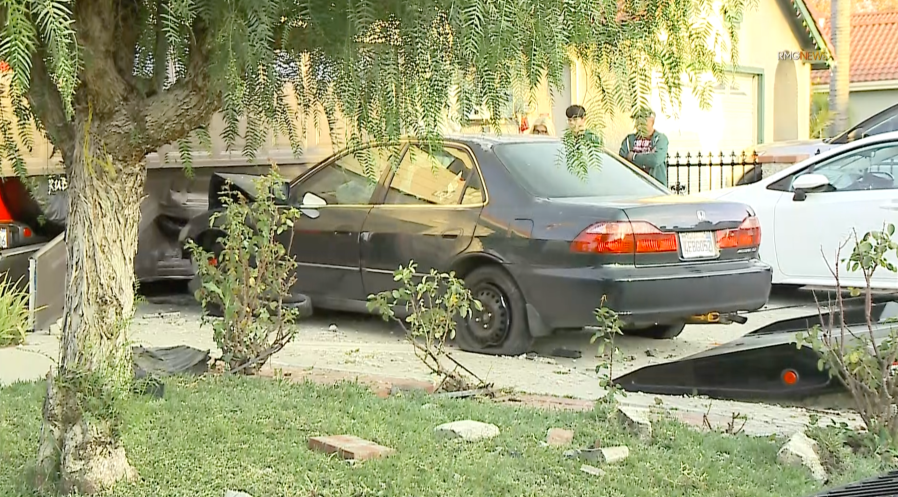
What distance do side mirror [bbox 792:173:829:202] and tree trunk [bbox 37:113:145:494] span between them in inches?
285

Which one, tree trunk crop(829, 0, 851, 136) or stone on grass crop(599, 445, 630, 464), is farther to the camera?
tree trunk crop(829, 0, 851, 136)

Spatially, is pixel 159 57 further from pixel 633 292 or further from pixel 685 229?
pixel 685 229

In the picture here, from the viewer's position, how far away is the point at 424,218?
7641mm

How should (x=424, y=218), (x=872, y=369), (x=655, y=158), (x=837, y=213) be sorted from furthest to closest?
1. (x=655, y=158)
2. (x=837, y=213)
3. (x=424, y=218)
4. (x=872, y=369)

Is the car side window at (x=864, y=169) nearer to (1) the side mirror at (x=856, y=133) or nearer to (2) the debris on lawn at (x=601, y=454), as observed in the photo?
(2) the debris on lawn at (x=601, y=454)

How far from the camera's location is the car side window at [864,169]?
9266mm

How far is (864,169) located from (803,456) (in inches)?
235

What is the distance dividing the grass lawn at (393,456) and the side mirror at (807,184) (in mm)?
5324

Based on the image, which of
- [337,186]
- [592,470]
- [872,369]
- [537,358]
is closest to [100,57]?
[592,470]

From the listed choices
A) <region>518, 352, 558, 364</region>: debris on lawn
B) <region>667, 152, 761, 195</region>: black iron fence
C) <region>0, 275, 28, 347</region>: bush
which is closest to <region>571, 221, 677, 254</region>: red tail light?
<region>518, 352, 558, 364</region>: debris on lawn

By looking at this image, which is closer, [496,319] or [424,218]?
[496,319]

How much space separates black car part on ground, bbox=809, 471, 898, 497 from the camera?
8.29 ft

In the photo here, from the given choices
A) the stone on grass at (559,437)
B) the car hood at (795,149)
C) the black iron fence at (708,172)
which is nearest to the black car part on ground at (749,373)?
the stone on grass at (559,437)

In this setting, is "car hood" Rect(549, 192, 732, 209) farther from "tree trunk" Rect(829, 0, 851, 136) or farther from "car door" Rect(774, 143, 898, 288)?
"tree trunk" Rect(829, 0, 851, 136)
